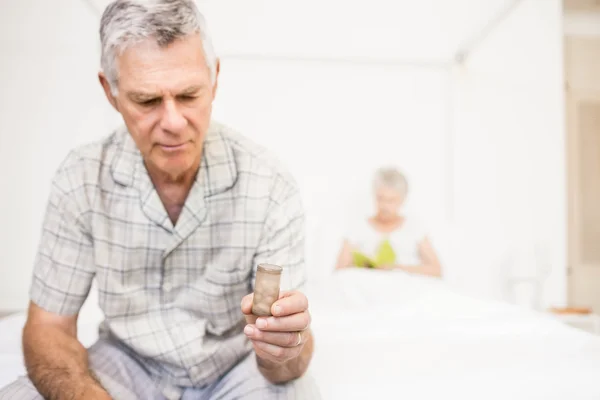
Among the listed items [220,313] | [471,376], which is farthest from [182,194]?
[471,376]

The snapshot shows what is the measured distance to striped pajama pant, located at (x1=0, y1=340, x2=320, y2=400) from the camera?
0.64 meters

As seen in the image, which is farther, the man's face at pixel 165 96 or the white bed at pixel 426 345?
the white bed at pixel 426 345

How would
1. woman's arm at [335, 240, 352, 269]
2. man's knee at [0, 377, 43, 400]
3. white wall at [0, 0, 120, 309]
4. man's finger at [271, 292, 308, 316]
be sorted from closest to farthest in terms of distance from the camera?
1. man's finger at [271, 292, 308, 316]
2. man's knee at [0, 377, 43, 400]
3. white wall at [0, 0, 120, 309]
4. woman's arm at [335, 240, 352, 269]

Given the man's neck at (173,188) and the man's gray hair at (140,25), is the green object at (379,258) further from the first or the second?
the man's gray hair at (140,25)

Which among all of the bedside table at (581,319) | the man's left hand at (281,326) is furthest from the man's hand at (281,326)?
the bedside table at (581,319)

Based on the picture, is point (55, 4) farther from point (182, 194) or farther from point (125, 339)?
point (125, 339)

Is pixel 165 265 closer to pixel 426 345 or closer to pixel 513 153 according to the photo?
pixel 426 345

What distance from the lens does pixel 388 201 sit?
3.22 feet

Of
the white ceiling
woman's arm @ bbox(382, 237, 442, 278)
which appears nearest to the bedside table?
woman's arm @ bbox(382, 237, 442, 278)

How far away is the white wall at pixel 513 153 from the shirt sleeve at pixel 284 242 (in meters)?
0.40

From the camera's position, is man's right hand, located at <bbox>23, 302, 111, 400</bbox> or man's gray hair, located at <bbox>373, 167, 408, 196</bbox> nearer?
man's right hand, located at <bbox>23, 302, 111, 400</bbox>

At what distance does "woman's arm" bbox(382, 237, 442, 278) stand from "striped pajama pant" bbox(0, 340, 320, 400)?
1.22 ft

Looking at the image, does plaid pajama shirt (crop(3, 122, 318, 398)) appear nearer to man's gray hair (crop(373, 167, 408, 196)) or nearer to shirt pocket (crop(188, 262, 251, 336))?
shirt pocket (crop(188, 262, 251, 336))

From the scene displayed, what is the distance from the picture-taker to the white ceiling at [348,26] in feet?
2.53
